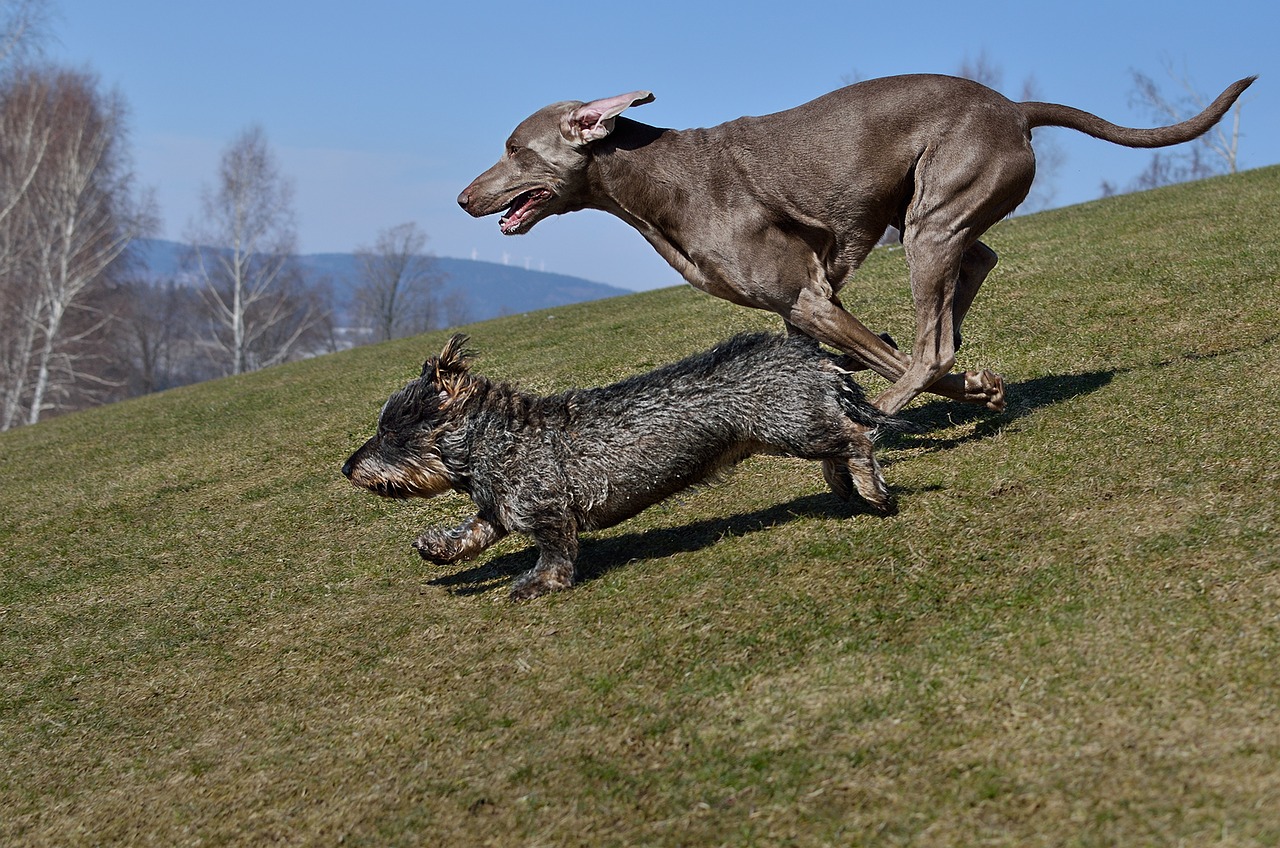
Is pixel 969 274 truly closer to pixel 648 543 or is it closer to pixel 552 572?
pixel 648 543

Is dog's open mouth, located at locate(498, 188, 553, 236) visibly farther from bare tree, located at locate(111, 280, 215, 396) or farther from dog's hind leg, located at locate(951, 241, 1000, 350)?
bare tree, located at locate(111, 280, 215, 396)

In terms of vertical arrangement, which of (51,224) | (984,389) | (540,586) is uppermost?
(51,224)

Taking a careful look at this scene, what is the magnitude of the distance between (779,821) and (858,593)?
191 cm

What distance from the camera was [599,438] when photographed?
628 cm

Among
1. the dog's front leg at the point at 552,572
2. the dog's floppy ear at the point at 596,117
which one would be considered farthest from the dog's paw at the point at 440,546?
the dog's floppy ear at the point at 596,117

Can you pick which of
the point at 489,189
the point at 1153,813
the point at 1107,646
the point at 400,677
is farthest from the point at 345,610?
the point at 1153,813

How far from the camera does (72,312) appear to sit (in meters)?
44.6

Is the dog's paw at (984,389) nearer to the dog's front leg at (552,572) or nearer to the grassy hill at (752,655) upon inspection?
the grassy hill at (752,655)

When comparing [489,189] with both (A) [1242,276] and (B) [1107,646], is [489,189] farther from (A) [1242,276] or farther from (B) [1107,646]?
(A) [1242,276]

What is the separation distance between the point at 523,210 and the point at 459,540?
2350mm

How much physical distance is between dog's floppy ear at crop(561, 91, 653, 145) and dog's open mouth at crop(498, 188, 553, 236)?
436mm

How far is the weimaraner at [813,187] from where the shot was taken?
7254 millimetres

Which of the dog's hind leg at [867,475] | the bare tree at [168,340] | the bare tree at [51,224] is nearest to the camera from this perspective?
the dog's hind leg at [867,475]

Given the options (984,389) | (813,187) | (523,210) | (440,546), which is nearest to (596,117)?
(523,210)
